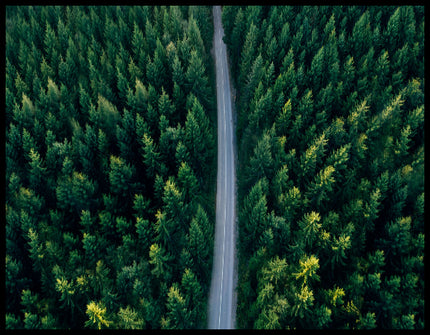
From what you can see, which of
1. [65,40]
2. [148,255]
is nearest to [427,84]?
[148,255]

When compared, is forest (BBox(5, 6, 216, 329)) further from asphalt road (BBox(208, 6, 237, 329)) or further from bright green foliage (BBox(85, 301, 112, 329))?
asphalt road (BBox(208, 6, 237, 329))

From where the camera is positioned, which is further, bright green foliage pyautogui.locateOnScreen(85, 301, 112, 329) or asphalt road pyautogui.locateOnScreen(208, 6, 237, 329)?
asphalt road pyautogui.locateOnScreen(208, 6, 237, 329)

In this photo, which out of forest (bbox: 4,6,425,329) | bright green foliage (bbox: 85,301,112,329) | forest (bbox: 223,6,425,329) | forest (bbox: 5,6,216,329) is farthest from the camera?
forest (bbox: 5,6,216,329)

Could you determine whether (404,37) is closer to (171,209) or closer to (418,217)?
(418,217)

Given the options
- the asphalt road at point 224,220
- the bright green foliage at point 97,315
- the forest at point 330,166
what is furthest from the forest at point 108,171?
the forest at point 330,166

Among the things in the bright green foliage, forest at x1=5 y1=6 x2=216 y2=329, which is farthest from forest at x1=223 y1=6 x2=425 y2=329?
the bright green foliage

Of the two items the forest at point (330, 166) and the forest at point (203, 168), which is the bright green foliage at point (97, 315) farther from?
the forest at point (330, 166)
